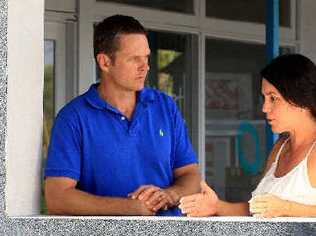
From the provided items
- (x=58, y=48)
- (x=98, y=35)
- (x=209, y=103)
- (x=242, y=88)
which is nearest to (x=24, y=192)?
(x=98, y=35)

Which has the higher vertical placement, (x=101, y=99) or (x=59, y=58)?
(x=59, y=58)

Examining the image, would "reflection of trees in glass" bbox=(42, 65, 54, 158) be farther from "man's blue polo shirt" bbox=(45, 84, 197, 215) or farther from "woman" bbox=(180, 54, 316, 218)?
"woman" bbox=(180, 54, 316, 218)

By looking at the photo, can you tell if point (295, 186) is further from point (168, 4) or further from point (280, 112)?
point (168, 4)

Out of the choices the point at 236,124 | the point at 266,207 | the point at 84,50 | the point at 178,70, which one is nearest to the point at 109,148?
the point at 266,207

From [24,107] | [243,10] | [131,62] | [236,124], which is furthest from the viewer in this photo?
[236,124]

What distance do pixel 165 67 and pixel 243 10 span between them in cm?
89

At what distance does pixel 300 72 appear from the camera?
3049mm

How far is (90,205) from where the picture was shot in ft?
9.03

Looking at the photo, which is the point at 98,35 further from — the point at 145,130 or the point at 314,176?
the point at 314,176

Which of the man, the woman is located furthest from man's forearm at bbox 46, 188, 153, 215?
the woman

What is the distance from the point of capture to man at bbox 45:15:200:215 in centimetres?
282

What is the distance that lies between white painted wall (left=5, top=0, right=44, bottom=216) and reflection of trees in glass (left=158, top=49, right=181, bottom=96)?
4.36 metres

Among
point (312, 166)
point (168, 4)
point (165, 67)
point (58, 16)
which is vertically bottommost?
point (312, 166)

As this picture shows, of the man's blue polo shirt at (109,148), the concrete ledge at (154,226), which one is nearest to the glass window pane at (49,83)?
the man's blue polo shirt at (109,148)
